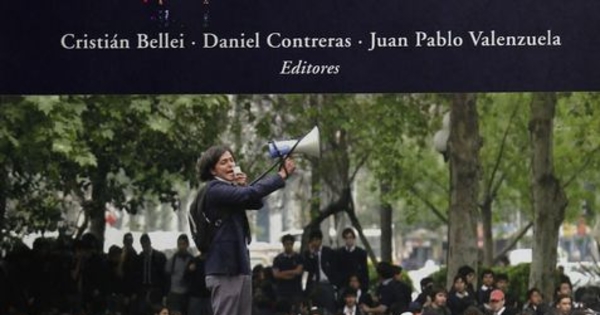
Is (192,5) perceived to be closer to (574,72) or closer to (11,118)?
(574,72)

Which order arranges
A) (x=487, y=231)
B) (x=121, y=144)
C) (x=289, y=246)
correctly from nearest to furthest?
(x=289, y=246) < (x=121, y=144) < (x=487, y=231)

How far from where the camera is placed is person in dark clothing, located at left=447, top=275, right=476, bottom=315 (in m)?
20.5

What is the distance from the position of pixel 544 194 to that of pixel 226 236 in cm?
1977

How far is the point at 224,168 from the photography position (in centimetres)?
1090

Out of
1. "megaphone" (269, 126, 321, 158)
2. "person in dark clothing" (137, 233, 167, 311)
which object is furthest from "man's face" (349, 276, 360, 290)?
"megaphone" (269, 126, 321, 158)

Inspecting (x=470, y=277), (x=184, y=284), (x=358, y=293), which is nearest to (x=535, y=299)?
(x=470, y=277)

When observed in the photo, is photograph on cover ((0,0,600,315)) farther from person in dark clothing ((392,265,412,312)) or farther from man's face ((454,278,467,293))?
man's face ((454,278,467,293))

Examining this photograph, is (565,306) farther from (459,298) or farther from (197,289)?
(197,289)

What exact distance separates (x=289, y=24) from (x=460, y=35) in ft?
3.93

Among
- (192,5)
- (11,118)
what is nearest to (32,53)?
(192,5)

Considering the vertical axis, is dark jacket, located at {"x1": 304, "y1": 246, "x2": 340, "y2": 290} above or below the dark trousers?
above

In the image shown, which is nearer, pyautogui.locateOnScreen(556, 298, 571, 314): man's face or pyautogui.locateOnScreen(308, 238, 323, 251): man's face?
pyautogui.locateOnScreen(556, 298, 571, 314): man's face

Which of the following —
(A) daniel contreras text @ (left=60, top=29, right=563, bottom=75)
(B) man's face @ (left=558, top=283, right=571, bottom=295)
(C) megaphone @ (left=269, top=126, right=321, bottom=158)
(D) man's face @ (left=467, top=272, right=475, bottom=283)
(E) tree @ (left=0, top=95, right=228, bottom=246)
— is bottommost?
(B) man's face @ (left=558, top=283, right=571, bottom=295)

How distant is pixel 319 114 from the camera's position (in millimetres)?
31875
